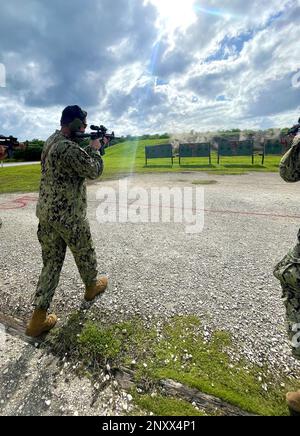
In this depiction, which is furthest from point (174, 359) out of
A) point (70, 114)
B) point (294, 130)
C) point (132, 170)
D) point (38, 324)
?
point (132, 170)

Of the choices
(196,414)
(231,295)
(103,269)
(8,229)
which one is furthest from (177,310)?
(8,229)

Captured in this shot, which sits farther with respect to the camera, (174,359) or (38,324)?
(38,324)

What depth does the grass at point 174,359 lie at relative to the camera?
2094 millimetres

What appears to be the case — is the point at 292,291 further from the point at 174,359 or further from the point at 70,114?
the point at 70,114

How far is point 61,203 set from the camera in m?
2.74

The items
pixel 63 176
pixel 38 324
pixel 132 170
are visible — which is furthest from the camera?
pixel 132 170

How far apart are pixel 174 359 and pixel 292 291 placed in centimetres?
132

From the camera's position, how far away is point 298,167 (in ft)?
6.27

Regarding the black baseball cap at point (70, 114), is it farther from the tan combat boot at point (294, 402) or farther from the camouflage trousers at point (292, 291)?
the tan combat boot at point (294, 402)

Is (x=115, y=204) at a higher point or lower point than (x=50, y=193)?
lower

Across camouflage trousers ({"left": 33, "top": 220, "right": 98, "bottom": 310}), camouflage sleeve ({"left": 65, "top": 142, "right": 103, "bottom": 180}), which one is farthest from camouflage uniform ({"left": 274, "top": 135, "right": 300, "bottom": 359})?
camouflage trousers ({"left": 33, "top": 220, "right": 98, "bottom": 310})

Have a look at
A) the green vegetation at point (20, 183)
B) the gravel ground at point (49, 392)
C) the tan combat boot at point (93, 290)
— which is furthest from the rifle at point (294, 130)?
the green vegetation at point (20, 183)

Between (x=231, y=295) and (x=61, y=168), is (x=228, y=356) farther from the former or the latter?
(x=61, y=168)

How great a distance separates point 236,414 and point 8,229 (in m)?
6.72
